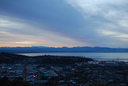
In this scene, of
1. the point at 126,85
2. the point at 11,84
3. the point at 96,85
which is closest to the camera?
the point at 96,85

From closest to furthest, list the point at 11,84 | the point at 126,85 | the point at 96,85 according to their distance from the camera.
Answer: the point at 96,85, the point at 11,84, the point at 126,85

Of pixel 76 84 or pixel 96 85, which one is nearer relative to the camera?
pixel 96 85

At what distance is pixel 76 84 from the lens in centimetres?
975

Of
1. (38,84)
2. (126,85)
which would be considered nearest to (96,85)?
(126,85)

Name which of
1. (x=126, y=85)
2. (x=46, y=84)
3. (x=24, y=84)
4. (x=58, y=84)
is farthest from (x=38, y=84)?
(x=126, y=85)

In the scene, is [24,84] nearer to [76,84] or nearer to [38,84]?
[38,84]

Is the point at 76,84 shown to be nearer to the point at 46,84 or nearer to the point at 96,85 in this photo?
the point at 46,84

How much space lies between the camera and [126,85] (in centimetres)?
944

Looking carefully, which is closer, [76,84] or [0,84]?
[0,84]

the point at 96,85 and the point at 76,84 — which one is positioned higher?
the point at 96,85

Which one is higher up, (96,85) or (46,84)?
(96,85)

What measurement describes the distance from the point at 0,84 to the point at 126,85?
25.3ft

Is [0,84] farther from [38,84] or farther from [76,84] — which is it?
[76,84]

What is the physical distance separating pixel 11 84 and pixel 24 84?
0.64 metres
